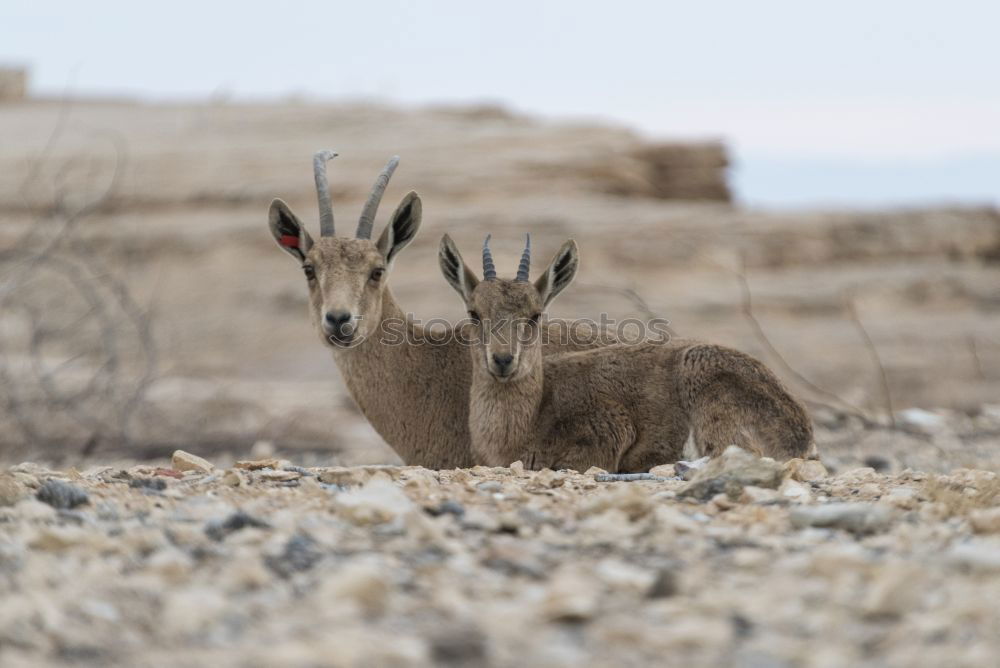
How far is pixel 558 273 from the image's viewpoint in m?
7.97

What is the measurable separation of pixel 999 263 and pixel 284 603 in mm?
19445

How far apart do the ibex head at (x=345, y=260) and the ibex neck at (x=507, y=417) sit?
2.90ft

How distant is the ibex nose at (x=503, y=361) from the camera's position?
7.22m

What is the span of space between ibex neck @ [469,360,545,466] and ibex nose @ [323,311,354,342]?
84 centimetres

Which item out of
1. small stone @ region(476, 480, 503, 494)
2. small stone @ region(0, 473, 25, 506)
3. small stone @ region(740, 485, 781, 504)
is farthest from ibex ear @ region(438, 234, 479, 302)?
small stone @ region(0, 473, 25, 506)

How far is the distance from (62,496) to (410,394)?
10.7 ft

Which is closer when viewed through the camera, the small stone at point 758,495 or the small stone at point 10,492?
the small stone at point 10,492

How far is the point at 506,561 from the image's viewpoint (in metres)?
4.05

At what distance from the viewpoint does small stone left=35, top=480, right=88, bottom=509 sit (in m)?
5.07

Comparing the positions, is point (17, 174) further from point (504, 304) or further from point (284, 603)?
point (284, 603)

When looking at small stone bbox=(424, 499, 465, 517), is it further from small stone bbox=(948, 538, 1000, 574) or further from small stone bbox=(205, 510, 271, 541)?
small stone bbox=(948, 538, 1000, 574)

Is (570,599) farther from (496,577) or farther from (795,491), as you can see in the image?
(795,491)

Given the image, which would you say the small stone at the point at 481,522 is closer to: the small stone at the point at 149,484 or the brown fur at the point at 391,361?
the small stone at the point at 149,484

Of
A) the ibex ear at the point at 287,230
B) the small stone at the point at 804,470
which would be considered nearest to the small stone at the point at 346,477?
the small stone at the point at 804,470
